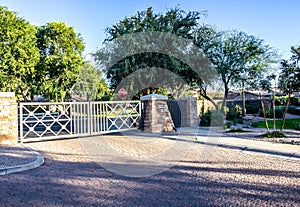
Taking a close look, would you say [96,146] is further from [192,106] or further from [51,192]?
[192,106]

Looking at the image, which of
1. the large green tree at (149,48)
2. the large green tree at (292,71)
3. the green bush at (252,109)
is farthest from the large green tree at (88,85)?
the large green tree at (292,71)

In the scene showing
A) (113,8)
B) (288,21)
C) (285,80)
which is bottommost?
(285,80)

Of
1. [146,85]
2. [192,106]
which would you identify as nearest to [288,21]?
[192,106]

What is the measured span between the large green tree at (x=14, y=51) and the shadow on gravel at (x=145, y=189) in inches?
745

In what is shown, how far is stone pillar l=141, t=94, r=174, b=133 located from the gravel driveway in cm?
413

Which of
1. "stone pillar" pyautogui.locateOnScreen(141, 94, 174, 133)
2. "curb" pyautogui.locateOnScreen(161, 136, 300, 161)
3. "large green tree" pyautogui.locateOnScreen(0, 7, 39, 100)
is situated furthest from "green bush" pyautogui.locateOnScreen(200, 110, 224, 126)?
"large green tree" pyautogui.locateOnScreen(0, 7, 39, 100)

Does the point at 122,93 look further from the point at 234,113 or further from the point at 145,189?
the point at 145,189

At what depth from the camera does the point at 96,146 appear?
26.2 ft

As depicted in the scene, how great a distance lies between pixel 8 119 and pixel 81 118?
8.82 ft

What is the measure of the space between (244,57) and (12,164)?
15.4 m

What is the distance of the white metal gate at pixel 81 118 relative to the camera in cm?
923

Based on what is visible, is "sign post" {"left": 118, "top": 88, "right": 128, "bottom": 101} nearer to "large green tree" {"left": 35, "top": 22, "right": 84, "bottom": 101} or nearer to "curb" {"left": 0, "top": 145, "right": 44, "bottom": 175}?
"curb" {"left": 0, "top": 145, "right": 44, "bottom": 175}

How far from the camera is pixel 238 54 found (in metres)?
16.8

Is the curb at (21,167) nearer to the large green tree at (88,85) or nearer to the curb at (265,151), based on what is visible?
the curb at (265,151)
